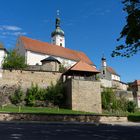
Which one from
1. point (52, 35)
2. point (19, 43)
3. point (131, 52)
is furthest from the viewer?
point (52, 35)

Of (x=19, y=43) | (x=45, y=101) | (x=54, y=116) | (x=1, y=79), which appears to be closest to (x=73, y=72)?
(x=45, y=101)

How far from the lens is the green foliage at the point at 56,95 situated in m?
39.6

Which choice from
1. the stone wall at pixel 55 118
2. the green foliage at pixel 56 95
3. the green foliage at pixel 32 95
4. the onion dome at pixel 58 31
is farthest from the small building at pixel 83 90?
the onion dome at pixel 58 31

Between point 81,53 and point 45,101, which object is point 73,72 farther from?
point 81,53

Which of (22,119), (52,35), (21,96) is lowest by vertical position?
(22,119)

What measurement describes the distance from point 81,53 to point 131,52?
2473 inches

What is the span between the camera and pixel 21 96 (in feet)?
128

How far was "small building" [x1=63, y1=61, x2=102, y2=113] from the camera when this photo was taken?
128ft

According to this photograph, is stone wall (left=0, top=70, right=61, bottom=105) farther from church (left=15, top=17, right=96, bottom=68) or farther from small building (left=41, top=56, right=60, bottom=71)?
church (left=15, top=17, right=96, bottom=68)

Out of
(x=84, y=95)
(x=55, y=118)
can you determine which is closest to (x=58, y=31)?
(x=84, y=95)

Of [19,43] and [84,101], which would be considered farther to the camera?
[19,43]

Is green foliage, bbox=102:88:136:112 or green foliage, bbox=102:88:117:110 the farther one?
green foliage, bbox=102:88:136:112

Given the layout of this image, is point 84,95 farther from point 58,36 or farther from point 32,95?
point 58,36

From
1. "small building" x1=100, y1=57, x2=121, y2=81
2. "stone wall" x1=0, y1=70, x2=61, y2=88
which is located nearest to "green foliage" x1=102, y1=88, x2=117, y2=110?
"stone wall" x1=0, y1=70, x2=61, y2=88
